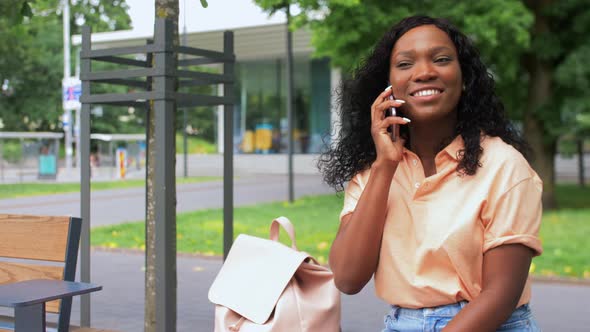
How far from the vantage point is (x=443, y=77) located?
2152mm

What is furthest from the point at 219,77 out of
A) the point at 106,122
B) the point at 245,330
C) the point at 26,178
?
the point at 106,122

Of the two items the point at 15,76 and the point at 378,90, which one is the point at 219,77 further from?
the point at 15,76

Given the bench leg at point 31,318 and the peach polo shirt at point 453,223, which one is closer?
the peach polo shirt at point 453,223

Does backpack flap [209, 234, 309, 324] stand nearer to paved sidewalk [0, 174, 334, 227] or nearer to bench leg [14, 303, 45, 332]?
bench leg [14, 303, 45, 332]

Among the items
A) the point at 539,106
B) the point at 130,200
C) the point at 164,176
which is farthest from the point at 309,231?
the point at 130,200

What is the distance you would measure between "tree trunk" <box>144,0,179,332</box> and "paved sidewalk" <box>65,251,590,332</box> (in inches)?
62.5

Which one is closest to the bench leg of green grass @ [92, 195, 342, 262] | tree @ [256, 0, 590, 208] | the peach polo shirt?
the peach polo shirt

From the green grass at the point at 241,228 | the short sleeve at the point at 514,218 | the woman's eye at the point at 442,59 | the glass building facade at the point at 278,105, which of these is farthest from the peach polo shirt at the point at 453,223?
the glass building facade at the point at 278,105

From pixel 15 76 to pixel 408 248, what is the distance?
37.6 metres

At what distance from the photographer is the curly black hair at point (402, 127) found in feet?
7.28

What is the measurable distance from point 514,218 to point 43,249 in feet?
7.36

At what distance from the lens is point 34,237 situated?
3406 millimetres

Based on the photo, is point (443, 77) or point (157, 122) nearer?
point (443, 77)

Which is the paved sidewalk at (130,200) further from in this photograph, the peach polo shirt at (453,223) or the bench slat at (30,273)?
the peach polo shirt at (453,223)
